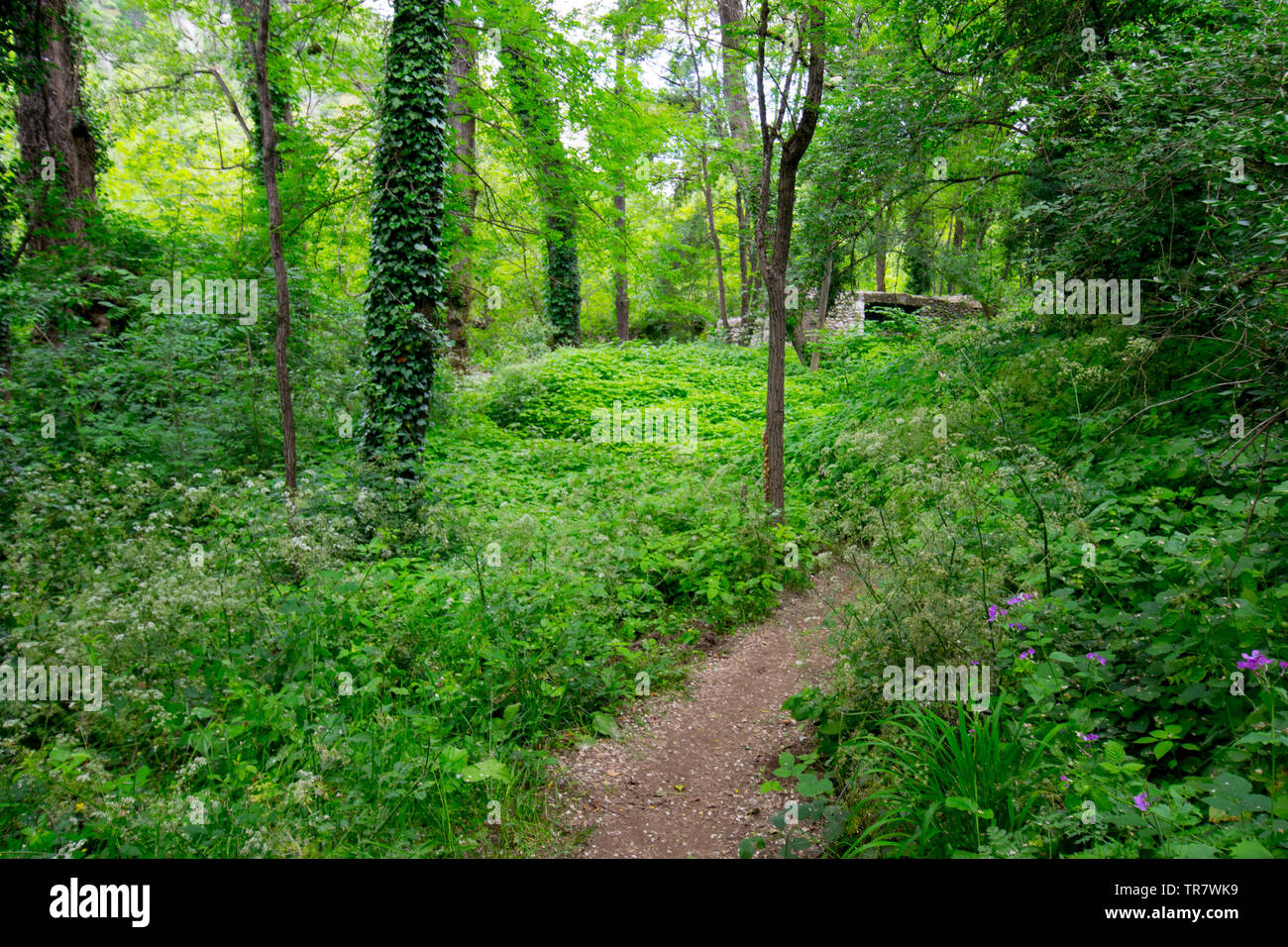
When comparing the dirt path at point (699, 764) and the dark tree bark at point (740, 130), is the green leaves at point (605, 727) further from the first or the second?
the dark tree bark at point (740, 130)

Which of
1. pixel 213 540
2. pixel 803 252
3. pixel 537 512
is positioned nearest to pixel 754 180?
pixel 803 252

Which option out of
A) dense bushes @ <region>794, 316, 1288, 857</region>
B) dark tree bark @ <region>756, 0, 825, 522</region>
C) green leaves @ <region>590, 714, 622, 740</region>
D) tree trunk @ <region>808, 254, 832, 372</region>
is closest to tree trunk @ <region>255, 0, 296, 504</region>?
green leaves @ <region>590, 714, 622, 740</region>

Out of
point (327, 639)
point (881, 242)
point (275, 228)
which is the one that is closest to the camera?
point (327, 639)

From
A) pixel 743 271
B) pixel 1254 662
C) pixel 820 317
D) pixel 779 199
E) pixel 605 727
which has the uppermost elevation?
pixel 743 271

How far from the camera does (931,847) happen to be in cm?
290

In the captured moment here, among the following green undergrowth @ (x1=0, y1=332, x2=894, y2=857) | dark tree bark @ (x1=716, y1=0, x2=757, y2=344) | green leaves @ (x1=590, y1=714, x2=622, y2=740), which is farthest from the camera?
dark tree bark @ (x1=716, y1=0, x2=757, y2=344)

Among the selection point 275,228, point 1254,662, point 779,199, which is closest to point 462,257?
point 275,228

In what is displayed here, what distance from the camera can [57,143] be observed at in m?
10.9

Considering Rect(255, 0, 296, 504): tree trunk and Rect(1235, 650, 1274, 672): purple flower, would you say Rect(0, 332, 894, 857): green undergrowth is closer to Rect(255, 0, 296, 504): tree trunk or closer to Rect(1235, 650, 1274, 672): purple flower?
Rect(255, 0, 296, 504): tree trunk

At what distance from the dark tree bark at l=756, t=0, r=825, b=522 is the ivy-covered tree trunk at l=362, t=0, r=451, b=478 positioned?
454cm

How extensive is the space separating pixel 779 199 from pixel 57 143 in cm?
1240

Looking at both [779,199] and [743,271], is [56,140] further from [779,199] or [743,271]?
[743,271]

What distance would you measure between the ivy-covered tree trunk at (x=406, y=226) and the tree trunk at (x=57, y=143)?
174 inches

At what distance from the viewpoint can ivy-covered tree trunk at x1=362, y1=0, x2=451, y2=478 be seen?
8.60 m
